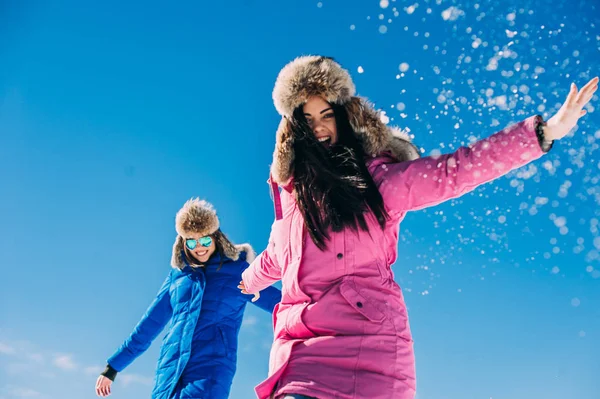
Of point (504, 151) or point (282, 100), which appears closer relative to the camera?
point (504, 151)

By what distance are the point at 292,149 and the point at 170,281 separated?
4563 millimetres

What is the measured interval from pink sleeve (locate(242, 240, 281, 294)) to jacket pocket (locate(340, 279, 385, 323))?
120 cm

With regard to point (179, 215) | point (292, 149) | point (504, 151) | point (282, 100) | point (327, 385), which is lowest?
point (327, 385)

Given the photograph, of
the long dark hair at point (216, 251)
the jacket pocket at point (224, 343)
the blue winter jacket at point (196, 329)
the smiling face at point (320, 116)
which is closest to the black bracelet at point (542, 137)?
the smiling face at point (320, 116)

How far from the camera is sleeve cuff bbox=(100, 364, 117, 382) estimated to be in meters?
7.26

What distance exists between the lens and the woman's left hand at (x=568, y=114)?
2.80 meters

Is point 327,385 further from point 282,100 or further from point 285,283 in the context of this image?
point 282,100

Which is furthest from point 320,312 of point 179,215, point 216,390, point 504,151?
point 179,215

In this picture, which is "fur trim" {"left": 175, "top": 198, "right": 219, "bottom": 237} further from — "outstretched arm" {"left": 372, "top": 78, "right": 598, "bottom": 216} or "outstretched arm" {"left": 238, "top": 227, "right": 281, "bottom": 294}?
"outstretched arm" {"left": 372, "top": 78, "right": 598, "bottom": 216}

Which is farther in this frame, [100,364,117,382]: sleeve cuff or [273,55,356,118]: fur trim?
[100,364,117,382]: sleeve cuff

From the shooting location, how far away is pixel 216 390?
6230 millimetres

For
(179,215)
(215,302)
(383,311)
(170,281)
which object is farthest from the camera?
(179,215)

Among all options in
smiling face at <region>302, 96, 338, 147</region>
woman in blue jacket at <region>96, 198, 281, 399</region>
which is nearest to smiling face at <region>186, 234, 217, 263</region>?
woman in blue jacket at <region>96, 198, 281, 399</region>

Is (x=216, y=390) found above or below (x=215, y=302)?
below
